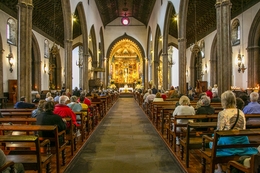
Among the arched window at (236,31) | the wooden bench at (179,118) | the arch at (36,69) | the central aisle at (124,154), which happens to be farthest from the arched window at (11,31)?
the arched window at (236,31)

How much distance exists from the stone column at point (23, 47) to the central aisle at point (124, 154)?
3214mm

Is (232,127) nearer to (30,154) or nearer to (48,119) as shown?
(30,154)

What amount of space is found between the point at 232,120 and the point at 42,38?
2177 cm

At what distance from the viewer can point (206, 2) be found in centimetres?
1789

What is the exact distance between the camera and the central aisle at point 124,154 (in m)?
4.59

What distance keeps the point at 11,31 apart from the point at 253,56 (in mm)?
15542

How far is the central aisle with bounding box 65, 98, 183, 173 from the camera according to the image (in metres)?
4.59

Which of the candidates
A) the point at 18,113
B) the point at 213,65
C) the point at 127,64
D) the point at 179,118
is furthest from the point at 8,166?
the point at 127,64

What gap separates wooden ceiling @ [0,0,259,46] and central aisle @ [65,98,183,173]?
10.9 metres

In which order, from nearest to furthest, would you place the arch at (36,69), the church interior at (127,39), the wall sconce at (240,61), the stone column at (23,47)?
the stone column at (23,47)
the church interior at (127,39)
the wall sconce at (240,61)
the arch at (36,69)

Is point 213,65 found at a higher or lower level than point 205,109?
higher

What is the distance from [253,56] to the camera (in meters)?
15.4

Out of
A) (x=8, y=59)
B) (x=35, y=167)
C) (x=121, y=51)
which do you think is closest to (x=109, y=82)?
(x=121, y=51)

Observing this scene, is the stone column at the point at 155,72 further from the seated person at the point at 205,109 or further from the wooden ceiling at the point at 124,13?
the seated person at the point at 205,109
